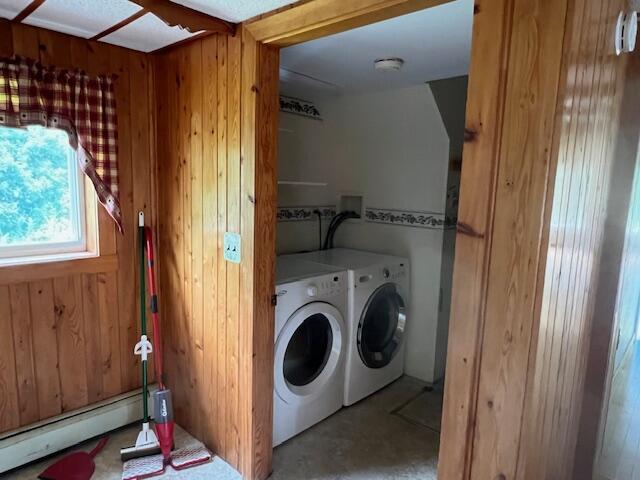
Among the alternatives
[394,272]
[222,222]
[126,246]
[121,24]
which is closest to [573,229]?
[222,222]

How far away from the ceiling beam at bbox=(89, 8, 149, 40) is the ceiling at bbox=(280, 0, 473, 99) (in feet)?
2.20

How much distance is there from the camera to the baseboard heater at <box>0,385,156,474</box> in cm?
185

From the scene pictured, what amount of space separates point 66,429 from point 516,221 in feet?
7.38

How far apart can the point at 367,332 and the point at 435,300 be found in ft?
1.80

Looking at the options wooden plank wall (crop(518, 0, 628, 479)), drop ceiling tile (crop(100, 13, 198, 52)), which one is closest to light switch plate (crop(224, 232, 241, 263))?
drop ceiling tile (crop(100, 13, 198, 52))

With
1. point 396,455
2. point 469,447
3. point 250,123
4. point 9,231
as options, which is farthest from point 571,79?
point 9,231

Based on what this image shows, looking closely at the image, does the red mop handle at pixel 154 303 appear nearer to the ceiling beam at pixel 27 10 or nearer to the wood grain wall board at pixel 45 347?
the wood grain wall board at pixel 45 347

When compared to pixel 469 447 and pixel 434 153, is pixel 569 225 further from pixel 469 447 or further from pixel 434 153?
pixel 434 153

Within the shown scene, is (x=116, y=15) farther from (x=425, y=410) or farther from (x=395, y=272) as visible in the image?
(x=425, y=410)

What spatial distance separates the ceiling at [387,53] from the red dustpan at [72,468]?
2.21m

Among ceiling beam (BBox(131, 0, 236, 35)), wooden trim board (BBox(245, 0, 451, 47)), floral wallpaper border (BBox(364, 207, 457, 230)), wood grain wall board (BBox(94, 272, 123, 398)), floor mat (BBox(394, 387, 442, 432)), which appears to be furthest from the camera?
floral wallpaper border (BBox(364, 207, 457, 230))

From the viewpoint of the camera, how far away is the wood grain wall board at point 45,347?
190cm

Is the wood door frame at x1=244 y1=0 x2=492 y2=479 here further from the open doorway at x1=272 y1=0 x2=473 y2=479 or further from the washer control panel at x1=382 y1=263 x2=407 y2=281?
the washer control panel at x1=382 y1=263 x2=407 y2=281

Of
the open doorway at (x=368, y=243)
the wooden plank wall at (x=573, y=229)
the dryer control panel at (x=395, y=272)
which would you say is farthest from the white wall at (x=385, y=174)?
the wooden plank wall at (x=573, y=229)
